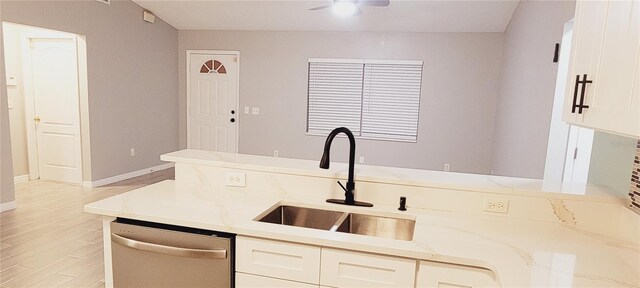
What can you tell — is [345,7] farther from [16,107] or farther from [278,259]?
[16,107]

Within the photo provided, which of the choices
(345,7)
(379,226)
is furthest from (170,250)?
(345,7)

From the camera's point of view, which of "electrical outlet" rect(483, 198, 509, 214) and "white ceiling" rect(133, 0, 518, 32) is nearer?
"electrical outlet" rect(483, 198, 509, 214)

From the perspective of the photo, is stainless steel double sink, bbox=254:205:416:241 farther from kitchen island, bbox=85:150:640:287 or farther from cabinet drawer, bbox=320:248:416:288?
cabinet drawer, bbox=320:248:416:288

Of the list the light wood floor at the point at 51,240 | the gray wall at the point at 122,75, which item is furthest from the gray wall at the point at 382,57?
the light wood floor at the point at 51,240

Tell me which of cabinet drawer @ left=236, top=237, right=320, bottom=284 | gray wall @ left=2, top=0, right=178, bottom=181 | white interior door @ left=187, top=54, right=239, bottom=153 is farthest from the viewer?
white interior door @ left=187, top=54, right=239, bottom=153

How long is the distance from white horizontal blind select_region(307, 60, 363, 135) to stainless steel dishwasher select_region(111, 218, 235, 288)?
15.4 feet

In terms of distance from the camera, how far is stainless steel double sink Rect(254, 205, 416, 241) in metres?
1.80

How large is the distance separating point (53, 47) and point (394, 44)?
476 centimetres

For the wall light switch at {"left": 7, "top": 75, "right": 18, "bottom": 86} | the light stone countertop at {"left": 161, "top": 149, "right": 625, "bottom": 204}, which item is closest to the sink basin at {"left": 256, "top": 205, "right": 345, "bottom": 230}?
the light stone countertop at {"left": 161, "top": 149, "right": 625, "bottom": 204}

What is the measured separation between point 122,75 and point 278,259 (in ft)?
16.3

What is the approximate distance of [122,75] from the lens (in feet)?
17.8

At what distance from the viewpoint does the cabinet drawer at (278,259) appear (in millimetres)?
1463

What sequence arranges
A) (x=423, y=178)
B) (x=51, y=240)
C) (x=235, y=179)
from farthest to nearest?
(x=51, y=240)
(x=235, y=179)
(x=423, y=178)

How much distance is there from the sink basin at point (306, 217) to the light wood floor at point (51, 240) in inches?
62.8
